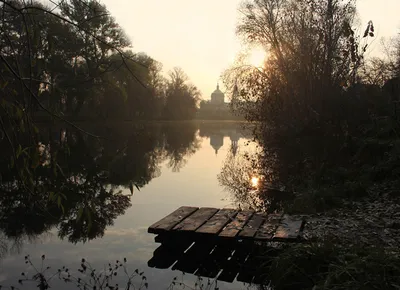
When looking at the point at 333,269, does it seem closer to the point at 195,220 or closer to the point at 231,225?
the point at 231,225

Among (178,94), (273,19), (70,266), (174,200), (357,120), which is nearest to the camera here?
(70,266)

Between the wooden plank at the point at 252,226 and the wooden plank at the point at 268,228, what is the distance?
7 cm

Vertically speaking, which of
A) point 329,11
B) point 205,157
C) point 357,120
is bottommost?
point 205,157

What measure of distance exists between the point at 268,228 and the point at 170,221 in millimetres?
1693

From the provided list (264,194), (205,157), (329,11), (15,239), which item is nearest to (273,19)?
(329,11)

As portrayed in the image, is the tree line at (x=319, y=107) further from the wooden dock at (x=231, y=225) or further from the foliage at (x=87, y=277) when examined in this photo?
the foliage at (x=87, y=277)

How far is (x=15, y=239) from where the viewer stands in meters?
6.51

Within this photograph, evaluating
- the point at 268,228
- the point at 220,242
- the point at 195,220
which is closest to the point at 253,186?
the point at 195,220

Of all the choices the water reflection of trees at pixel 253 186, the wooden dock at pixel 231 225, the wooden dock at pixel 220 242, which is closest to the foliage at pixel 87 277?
the wooden dock at pixel 220 242

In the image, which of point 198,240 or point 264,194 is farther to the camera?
point 264,194

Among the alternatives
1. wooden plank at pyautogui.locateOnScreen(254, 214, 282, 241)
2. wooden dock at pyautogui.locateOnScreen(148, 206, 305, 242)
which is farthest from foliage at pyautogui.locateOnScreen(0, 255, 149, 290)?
wooden plank at pyautogui.locateOnScreen(254, 214, 282, 241)

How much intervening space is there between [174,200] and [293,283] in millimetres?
5863

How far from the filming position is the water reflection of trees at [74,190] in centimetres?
270

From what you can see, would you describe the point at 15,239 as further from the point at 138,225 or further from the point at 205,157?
the point at 205,157
